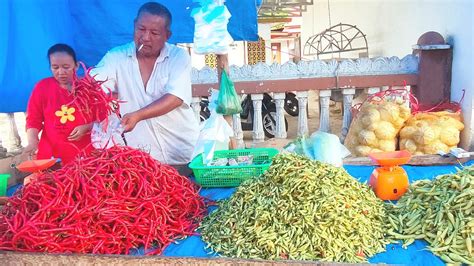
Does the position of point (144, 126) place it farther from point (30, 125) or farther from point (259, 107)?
point (259, 107)

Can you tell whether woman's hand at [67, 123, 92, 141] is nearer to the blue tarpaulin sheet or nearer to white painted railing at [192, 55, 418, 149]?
the blue tarpaulin sheet

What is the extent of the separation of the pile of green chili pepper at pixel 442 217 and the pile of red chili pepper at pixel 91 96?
57.2 inches

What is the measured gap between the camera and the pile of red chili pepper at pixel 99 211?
153 centimetres

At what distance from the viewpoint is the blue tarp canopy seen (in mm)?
2979

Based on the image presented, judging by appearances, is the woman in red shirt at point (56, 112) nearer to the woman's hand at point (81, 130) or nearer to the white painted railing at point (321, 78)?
the woman's hand at point (81, 130)

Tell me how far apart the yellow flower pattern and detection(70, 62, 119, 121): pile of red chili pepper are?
2.07 ft

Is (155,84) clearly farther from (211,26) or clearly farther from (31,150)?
(31,150)

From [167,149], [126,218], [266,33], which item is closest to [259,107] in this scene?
[167,149]

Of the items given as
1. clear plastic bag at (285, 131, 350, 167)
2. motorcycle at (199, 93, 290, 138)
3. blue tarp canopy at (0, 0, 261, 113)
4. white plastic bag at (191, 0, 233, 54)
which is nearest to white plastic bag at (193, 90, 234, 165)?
white plastic bag at (191, 0, 233, 54)

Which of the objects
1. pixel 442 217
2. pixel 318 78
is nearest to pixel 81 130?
pixel 442 217

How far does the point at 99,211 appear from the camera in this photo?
156cm

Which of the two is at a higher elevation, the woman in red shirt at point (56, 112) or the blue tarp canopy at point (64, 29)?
the blue tarp canopy at point (64, 29)

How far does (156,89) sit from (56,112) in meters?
0.68

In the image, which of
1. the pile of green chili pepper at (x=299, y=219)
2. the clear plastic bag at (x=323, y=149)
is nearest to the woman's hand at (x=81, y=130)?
the pile of green chili pepper at (x=299, y=219)
